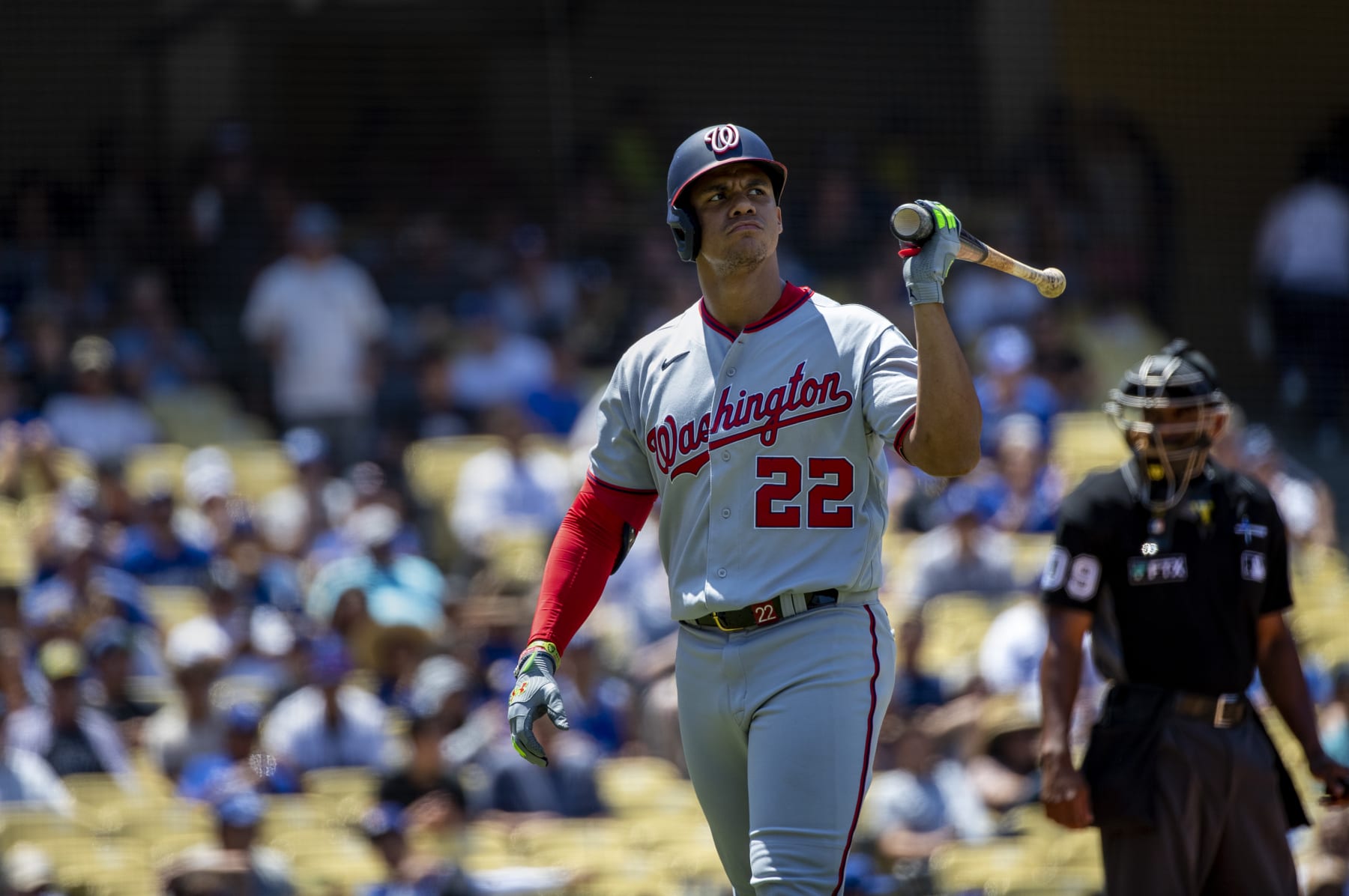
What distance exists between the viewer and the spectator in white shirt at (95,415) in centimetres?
940

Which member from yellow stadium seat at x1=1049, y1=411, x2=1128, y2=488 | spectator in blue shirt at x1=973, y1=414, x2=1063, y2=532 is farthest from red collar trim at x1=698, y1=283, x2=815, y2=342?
yellow stadium seat at x1=1049, y1=411, x2=1128, y2=488

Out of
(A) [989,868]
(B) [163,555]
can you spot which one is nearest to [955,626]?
(A) [989,868]

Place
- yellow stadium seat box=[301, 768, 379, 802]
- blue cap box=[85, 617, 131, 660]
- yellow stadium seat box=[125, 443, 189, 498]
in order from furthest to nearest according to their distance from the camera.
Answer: yellow stadium seat box=[125, 443, 189, 498]
blue cap box=[85, 617, 131, 660]
yellow stadium seat box=[301, 768, 379, 802]

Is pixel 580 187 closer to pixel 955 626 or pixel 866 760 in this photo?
pixel 955 626

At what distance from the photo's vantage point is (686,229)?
345 cm

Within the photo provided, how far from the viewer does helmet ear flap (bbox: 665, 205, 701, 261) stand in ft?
11.3

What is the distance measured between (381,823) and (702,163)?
3623mm

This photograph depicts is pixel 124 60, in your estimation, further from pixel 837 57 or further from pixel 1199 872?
pixel 1199 872

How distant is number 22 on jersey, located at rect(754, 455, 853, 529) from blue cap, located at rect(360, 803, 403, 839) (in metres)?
3.37

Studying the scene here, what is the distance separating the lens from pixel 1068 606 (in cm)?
430

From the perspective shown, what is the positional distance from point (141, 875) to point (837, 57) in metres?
8.66

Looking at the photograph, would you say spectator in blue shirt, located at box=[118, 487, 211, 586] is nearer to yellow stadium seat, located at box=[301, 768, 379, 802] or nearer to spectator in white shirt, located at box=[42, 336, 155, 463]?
spectator in white shirt, located at box=[42, 336, 155, 463]

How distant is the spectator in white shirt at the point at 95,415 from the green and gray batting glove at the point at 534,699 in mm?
6363

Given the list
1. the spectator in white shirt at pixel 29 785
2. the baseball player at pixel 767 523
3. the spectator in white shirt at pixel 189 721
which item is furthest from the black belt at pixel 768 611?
the spectator in white shirt at pixel 189 721
